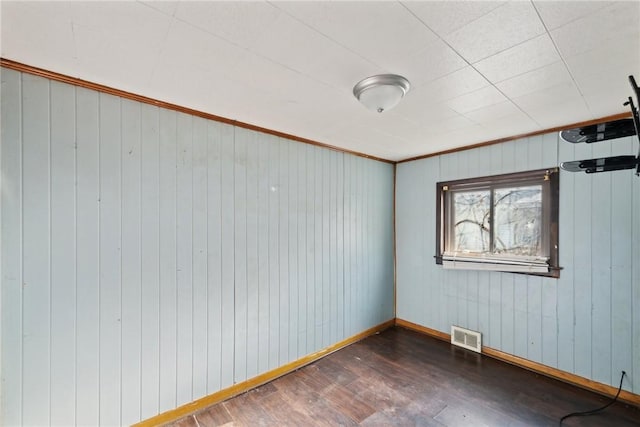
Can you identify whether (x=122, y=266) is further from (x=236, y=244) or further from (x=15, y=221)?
(x=236, y=244)

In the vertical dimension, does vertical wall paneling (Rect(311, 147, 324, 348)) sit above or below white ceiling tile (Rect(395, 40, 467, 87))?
below

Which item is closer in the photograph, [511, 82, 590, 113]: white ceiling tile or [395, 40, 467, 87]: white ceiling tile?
[395, 40, 467, 87]: white ceiling tile

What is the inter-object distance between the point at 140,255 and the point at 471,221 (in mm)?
3365

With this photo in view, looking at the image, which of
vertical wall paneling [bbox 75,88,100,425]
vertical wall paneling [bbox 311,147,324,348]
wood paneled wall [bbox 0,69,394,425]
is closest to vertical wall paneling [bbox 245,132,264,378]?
wood paneled wall [bbox 0,69,394,425]

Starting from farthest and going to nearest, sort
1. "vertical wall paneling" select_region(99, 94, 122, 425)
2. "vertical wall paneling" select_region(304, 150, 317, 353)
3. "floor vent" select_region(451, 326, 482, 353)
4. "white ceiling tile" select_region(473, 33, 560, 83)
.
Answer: "floor vent" select_region(451, 326, 482, 353) → "vertical wall paneling" select_region(304, 150, 317, 353) → "vertical wall paneling" select_region(99, 94, 122, 425) → "white ceiling tile" select_region(473, 33, 560, 83)

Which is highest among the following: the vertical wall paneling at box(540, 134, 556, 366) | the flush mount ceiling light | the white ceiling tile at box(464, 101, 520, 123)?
the white ceiling tile at box(464, 101, 520, 123)

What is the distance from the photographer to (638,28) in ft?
4.06

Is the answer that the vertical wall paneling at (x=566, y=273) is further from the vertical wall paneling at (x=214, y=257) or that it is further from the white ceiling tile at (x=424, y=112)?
the vertical wall paneling at (x=214, y=257)

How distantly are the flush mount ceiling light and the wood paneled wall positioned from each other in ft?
3.85

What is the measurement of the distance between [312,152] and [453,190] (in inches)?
71.5

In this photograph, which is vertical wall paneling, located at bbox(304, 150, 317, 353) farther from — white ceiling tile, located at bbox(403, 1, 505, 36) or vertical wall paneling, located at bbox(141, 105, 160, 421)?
white ceiling tile, located at bbox(403, 1, 505, 36)

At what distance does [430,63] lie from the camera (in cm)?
151

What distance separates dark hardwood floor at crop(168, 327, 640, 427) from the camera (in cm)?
207

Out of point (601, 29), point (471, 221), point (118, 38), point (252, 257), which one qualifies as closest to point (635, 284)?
point (471, 221)
